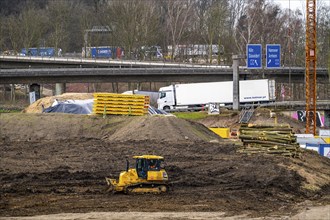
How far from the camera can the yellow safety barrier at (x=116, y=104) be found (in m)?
52.3

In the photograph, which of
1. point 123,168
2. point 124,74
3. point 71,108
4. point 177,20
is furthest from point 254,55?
point 177,20

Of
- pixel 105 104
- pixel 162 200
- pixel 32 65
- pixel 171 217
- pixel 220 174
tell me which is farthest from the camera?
pixel 32 65

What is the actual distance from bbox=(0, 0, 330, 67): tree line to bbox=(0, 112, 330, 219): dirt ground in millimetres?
45448

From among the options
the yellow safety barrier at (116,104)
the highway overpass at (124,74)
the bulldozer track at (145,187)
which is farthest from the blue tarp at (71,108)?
the bulldozer track at (145,187)

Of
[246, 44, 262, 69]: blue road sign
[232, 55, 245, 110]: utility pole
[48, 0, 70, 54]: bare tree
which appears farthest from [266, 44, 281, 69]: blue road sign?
[48, 0, 70, 54]: bare tree

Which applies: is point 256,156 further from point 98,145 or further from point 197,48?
point 197,48

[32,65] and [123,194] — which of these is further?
[32,65]

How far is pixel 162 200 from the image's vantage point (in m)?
27.7

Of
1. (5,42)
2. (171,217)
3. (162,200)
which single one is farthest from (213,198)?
(5,42)

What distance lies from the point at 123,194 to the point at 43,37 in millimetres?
93051

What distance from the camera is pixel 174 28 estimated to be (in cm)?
11869

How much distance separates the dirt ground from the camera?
26.9 m

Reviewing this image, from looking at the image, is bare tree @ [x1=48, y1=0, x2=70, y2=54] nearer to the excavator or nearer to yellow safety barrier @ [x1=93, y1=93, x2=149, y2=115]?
yellow safety barrier @ [x1=93, y1=93, x2=149, y2=115]

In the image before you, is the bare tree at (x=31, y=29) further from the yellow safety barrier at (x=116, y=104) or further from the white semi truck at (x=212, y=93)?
the yellow safety barrier at (x=116, y=104)
